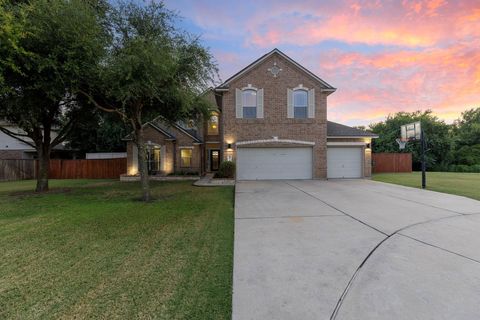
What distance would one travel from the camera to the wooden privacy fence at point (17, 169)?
19234 mm

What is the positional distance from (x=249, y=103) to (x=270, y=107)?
1.39 m

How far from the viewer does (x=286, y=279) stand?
3.25 metres

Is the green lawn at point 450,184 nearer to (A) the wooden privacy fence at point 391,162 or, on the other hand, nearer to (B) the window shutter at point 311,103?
(A) the wooden privacy fence at point 391,162

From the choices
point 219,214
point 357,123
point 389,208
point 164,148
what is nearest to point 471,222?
point 389,208

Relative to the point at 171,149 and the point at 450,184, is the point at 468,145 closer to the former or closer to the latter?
the point at 450,184

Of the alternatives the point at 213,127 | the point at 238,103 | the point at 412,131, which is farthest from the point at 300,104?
the point at 213,127

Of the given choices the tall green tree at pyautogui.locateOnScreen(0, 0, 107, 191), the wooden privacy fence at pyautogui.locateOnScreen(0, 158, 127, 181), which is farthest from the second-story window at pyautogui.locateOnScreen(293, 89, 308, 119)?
the wooden privacy fence at pyautogui.locateOnScreen(0, 158, 127, 181)

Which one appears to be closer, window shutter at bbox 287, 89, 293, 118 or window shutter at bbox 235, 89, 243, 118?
window shutter at bbox 235, 89, 243, 118

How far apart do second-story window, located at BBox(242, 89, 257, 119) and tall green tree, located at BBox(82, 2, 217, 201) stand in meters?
5.49

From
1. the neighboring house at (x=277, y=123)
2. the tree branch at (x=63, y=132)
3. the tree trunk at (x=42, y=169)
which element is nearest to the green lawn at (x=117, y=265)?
the tree trunk at (x=42, y=169)

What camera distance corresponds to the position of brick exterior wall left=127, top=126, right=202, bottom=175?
18656 millimetres

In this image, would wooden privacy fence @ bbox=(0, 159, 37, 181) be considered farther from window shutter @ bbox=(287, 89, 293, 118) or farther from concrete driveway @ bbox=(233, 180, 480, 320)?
concrete driveway @ bbox=(233, 180, 480, 320)

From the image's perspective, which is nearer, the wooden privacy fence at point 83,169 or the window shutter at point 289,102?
the window shutter at point 289,102

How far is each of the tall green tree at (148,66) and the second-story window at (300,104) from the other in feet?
23.9
